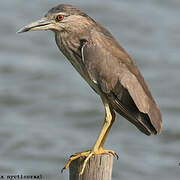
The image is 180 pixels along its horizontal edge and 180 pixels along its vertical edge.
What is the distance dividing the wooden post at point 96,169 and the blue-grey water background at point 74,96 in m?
5.55

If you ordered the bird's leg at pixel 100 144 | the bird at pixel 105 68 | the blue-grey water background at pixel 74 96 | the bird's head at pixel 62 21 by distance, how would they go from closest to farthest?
the bird's leg at pixel 100 144
the bird at pixel 105 68
the bird's head at pixel 62 21
the blue-grey water background at pixel 74 96

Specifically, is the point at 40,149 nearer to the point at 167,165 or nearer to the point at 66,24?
the point at 167,165

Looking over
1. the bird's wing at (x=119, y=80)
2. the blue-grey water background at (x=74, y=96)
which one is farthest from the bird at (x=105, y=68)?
the blue-grey water background at (x=74, y=96)

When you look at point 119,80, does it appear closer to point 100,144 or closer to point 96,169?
point 100,144

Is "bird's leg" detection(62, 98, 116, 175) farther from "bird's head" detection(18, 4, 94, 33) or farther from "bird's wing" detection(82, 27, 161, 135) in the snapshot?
"bird's head" detection(18, 4, 94, 33)

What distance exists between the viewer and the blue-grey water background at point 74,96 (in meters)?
12.0

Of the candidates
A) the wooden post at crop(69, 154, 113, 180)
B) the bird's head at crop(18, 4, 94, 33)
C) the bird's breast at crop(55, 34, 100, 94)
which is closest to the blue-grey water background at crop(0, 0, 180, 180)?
the bird's breast at crop(55, 34, 100, 94)

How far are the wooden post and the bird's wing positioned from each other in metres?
0.61

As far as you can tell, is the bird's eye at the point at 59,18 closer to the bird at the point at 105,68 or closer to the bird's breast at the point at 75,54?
the bird at the point at 105,68

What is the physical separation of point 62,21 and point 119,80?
87cm

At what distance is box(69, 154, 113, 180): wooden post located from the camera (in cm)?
583

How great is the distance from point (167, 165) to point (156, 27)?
18.5ft

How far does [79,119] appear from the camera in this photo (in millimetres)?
13438

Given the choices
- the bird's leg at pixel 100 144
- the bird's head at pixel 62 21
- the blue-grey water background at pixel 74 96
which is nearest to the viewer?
the bird's leg at pixel 100 144
